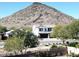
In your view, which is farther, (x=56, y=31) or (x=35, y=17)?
(x=35, y=17)

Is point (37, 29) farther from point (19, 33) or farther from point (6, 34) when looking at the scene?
point (6, 34)

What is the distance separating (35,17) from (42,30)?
0.25 meters

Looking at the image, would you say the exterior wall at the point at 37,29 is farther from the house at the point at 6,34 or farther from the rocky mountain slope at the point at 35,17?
the house at the point at 6,34

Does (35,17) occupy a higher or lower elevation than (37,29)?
higher

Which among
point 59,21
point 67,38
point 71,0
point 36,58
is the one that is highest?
point 71,0

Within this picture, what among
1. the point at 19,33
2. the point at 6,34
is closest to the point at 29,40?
the point at 19,33

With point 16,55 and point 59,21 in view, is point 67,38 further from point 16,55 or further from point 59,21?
point 16,55

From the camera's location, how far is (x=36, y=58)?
3.47 m

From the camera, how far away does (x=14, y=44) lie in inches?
135

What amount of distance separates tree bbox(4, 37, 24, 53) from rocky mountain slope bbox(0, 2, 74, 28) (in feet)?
0.72

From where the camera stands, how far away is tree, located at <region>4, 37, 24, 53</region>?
3.42 m

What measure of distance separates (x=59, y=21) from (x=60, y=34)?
8.0 inches

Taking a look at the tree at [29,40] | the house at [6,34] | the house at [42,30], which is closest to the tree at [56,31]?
the house at [42,30]

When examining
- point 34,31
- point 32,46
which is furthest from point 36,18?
point 32,46
